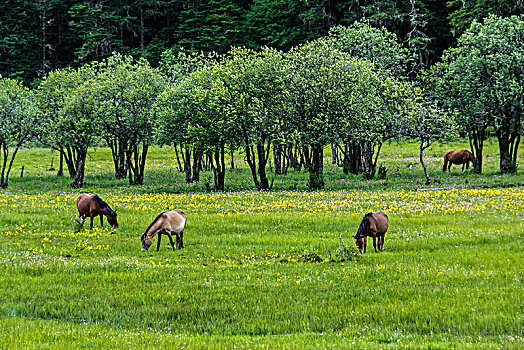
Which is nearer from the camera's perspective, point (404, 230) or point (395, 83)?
point (404, 230)

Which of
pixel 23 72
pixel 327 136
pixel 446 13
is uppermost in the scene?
pixel 446 13

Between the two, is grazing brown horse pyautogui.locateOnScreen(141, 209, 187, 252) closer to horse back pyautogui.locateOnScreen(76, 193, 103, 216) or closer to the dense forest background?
horse back pyautogui.locateOnScreen(76, 193, 103, 216)

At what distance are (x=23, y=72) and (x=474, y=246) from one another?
92021mm

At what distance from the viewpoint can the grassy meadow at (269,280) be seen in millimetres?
8852

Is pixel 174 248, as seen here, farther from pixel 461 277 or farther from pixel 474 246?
pixel 474 246

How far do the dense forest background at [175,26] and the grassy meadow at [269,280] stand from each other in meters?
49.4

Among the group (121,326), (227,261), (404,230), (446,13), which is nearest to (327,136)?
(404,230)

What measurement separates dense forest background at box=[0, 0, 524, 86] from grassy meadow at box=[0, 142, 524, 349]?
4935 centimetres

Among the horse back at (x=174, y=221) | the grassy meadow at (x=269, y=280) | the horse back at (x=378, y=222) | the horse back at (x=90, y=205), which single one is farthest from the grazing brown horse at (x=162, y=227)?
the horse back at (x=378, y=222)

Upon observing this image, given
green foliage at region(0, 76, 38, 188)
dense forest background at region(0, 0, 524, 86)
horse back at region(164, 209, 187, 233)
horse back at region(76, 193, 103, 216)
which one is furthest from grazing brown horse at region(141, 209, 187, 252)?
dense forest background at region(0, 0, 524, 86)

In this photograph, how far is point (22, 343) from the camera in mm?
8031

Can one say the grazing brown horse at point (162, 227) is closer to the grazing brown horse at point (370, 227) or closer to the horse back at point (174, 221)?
the horse back at point (174, 221)

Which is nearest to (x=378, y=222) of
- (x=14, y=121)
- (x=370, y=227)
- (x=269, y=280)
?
(x=370, y=227)

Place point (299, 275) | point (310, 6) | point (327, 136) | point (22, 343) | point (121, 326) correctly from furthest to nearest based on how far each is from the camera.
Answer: point (310, 6), point (327, 136), point (299, 275), point (121, 326), point (22, 343)
